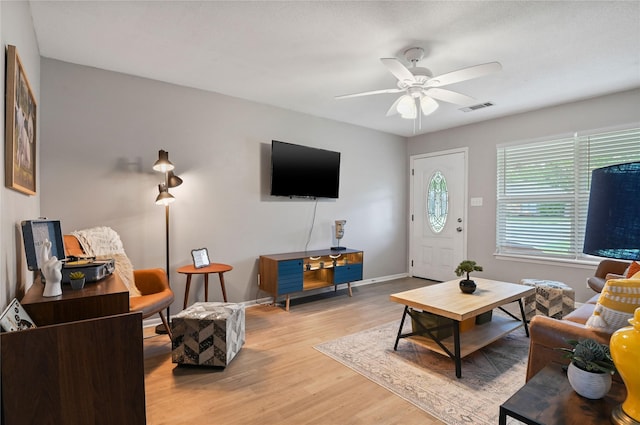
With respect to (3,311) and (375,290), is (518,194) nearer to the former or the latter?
(375,290)

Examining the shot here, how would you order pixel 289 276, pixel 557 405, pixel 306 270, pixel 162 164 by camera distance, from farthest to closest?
pixel 306 270, pixel 289 276, pixel 162 164, pixel 557 405

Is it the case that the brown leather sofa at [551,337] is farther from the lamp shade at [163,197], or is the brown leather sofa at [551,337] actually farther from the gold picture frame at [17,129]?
the lamp shade at [163,197]

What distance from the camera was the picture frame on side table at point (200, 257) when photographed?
3.29 meters

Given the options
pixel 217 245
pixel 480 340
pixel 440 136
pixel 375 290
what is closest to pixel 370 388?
pixel 480 340

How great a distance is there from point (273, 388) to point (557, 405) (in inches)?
64.4

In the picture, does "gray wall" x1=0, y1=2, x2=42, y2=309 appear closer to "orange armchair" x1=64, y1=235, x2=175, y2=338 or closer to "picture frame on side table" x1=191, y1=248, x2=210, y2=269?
"orange armchair" x1=64, y1=235, x2=175, y2=338

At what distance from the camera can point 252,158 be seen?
399 centimetres

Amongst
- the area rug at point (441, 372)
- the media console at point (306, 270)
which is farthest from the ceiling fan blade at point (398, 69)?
the media console at point (306, 270)

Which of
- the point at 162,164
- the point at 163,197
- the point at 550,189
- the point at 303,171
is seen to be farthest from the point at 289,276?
the point at 550,189

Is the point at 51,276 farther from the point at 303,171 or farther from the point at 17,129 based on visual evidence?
the point at 303,171

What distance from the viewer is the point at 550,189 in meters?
4.16

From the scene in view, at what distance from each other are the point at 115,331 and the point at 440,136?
5249mm

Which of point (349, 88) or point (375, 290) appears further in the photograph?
point (375, 290)

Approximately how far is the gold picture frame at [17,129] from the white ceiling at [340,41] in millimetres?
808
